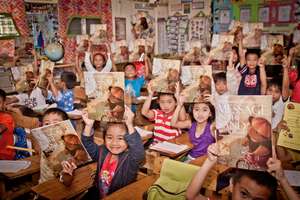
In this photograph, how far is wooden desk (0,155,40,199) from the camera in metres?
2.38

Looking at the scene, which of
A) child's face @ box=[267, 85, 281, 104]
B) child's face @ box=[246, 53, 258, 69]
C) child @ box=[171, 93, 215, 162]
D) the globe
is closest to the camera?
child @ box=[171, 93, 215, 162]

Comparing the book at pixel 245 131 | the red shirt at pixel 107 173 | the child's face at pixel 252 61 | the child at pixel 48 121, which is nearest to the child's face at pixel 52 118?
the child at pixel 48 121

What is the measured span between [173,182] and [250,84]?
212 cm

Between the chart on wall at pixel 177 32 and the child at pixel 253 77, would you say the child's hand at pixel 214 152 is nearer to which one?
the child at pixel 253 77

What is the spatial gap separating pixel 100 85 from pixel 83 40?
9.25 feet

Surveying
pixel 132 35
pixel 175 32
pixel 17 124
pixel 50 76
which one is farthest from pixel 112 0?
pixel 17 124

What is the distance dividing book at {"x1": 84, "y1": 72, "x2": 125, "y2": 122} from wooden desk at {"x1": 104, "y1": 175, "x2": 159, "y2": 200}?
0.52 metres

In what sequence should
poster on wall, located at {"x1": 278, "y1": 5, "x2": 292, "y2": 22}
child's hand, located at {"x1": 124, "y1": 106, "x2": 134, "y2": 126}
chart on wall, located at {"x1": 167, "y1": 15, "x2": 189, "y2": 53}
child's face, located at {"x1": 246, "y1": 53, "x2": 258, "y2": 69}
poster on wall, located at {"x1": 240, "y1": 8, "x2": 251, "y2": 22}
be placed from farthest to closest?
chart on wall, located at {"x1": 167, "y1": 15, "x2": 189, "y2": 53}, poster on wall, located at {"x1": 240, "y1": 8, "x2": 251, "y2": 22}, poster on wall, located at {"x1": 278, "y1": 5, "x2": 292, "y2": 22}, child's face, located at {"x1": 246, "y1": 53, "x2": 258, "y2": 69}, child's hand, located at {"x1": 124, "y1": 106, "x2": 134, "y2": 126}

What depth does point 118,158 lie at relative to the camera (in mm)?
2217

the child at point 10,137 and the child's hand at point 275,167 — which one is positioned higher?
the child's hand at point 275,167

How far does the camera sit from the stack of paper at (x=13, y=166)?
2438 mm

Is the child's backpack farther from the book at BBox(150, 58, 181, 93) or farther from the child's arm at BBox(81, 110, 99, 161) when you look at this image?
the book at BBox(150, 58, 181, 93)

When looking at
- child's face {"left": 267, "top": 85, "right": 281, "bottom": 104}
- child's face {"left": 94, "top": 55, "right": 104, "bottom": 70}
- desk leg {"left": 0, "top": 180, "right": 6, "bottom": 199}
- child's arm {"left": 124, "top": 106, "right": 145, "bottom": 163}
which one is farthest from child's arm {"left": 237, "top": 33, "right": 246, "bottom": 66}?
desk leg {"left": 0, "top": 180, "right": 6, "bottom": 199}

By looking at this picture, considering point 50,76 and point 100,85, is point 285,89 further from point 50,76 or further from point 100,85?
point 50,76
